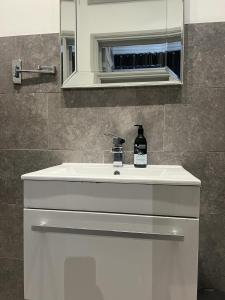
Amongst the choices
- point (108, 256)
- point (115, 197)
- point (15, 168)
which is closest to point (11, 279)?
point (15, 168)

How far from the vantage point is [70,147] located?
1.53m

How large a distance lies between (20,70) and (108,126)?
0.54 metres

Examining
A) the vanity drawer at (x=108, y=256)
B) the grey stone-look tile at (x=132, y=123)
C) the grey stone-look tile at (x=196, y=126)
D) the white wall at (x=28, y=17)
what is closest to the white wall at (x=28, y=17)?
the white wall at (x=28, y=17)

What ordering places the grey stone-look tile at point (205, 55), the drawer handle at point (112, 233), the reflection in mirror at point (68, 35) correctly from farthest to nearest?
1. the reflection in mirror at point (68, 35)
2. the grey stone-look tile at point (205, 55)
3. the drawer handle at point (112, 233)

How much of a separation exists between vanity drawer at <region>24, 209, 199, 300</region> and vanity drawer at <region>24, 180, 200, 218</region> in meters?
0.02

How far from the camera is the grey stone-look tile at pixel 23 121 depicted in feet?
5.12

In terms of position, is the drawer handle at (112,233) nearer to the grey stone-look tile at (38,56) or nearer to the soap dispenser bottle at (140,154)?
the soap dispenser bottle at (140,154)

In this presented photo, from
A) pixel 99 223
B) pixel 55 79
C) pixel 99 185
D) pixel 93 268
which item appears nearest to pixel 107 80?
pixel 55 79

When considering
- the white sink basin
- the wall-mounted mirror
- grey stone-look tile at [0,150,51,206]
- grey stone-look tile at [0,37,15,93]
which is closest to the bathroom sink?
the white sink basin

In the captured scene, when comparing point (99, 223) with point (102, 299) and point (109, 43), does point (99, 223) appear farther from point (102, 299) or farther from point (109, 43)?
point (109, 43)

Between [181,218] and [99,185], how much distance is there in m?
0.31

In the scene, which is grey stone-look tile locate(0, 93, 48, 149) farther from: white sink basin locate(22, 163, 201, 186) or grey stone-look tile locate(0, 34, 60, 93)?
white sink basin locate(22, 163, 201, 186)

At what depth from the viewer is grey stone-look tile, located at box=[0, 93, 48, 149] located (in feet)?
5.12

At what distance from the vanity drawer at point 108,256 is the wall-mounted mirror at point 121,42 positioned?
70 cm
